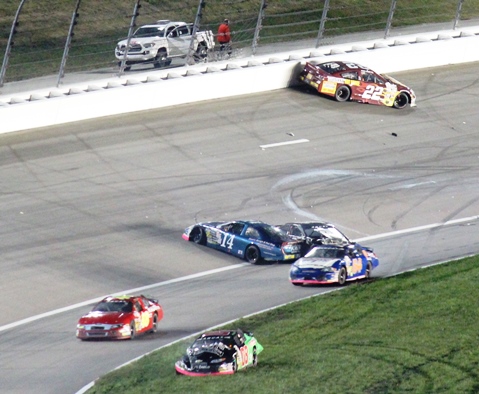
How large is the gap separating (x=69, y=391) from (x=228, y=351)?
8.65 ft

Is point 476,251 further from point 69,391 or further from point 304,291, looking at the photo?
point 69,391

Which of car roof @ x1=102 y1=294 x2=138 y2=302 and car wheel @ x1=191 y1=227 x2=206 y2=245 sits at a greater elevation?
car roof @ x1=102 y1=294 x2=138 y2=302

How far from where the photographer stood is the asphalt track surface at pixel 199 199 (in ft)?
75.0

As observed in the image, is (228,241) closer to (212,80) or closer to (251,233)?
(251,233)

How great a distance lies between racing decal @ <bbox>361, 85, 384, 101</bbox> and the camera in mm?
38094

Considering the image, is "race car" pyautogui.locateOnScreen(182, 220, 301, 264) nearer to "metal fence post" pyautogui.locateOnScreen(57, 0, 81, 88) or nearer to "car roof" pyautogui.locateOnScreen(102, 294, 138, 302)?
"car roof" pyautogui.locateOnScreen(102, 294, 138, 302)

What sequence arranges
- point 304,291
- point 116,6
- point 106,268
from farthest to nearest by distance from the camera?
point 116,6 < point 106,268 < point 304,291

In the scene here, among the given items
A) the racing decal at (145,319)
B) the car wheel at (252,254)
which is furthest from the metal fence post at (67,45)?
the racing decal at (145,319)

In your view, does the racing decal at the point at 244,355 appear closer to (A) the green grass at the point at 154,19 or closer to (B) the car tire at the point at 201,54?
(A) the green grass at the point at 154,19

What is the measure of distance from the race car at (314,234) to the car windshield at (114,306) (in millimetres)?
5616

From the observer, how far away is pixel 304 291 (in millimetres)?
24000

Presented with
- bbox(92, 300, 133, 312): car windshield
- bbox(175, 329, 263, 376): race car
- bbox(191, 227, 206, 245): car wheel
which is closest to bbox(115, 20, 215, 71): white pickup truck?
bbox(191, 227, 206, 245): car wheel

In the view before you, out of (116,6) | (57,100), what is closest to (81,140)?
(57,100)

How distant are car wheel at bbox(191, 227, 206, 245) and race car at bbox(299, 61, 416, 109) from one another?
491 inches
